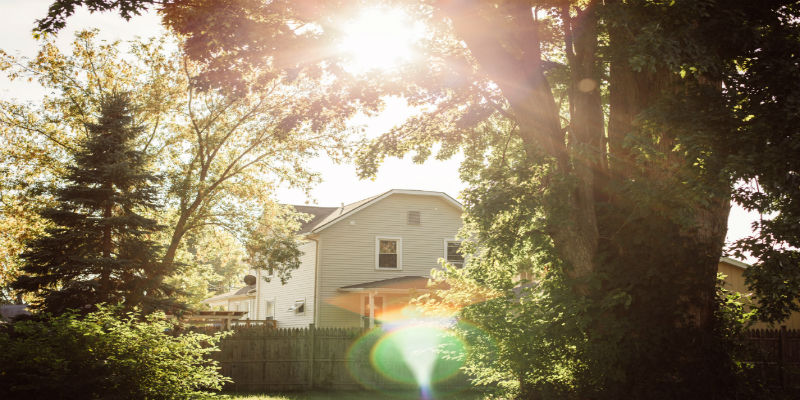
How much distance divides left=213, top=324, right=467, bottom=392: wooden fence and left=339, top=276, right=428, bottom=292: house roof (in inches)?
293

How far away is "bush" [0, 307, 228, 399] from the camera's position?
7.98 meters

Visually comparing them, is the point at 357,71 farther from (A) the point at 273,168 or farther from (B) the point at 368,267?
(B) the point at 368,267

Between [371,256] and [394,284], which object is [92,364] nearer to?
[394,284]

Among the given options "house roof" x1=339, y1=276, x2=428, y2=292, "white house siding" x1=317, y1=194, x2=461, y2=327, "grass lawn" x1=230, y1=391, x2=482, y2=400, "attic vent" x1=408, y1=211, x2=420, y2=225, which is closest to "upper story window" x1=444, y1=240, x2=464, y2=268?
"white house siding" x1=317, y1=194, x2=461, y2=327

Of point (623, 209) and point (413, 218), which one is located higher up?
point (413, 218)

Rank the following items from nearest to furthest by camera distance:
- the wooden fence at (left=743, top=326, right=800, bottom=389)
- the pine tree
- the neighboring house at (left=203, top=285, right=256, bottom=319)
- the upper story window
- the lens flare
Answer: the wooden fence at (left=743, top=326, right=800, bottom=389) → the pine tree → the lens flare → the upper story window → the neighboring house at (left=203, top=285, right=256, bottom=319)

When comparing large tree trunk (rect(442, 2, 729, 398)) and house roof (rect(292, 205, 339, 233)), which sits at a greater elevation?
house roof (rect(292, 205, 339, 233))

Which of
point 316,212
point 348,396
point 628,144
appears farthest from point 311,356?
point 316,212

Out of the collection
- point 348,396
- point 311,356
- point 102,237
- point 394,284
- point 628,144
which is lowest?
point 348,396

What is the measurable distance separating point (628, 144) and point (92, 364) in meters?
8.78

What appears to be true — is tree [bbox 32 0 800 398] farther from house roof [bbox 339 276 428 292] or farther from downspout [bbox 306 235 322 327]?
downspout [bbox 306 235 322 327]

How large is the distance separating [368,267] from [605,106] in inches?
599

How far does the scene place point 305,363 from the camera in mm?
18438

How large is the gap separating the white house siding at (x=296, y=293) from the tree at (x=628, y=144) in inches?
646
